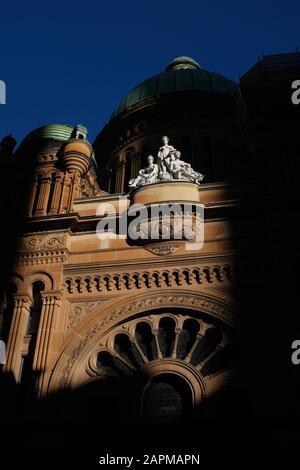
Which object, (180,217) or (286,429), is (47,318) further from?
(286,429)

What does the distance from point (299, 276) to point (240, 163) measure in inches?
464

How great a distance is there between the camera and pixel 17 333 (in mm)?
15617

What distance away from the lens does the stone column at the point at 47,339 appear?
48.0 ft

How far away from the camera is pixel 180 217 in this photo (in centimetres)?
1678

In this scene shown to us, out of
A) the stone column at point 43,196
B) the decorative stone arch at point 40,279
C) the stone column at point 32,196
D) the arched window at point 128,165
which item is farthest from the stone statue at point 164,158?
the arched window at point 128,165

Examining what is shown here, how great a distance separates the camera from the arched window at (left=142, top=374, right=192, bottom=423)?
1394 cm

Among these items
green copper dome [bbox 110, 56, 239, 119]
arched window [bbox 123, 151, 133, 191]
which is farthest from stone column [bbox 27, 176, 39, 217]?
green copper dome [bbox 110, 56, 239, 119]

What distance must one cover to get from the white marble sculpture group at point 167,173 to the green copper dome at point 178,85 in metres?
10.5

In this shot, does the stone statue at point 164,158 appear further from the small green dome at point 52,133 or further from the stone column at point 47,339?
the stone column at point 47,339

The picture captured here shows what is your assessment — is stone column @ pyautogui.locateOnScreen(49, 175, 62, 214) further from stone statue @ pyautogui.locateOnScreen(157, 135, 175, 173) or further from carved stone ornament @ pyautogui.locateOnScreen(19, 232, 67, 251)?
stone statue @ pyautogui.locateOnScreen(157, 135, 175, 173)

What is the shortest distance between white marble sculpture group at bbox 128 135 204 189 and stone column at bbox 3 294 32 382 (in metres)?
5.24

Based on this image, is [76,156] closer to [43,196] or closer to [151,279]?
[43,196]

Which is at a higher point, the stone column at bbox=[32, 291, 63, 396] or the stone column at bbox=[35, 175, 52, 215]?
the stone column at bbox=[35, 175, 52, 215]

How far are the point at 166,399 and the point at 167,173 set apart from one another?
7.67m
